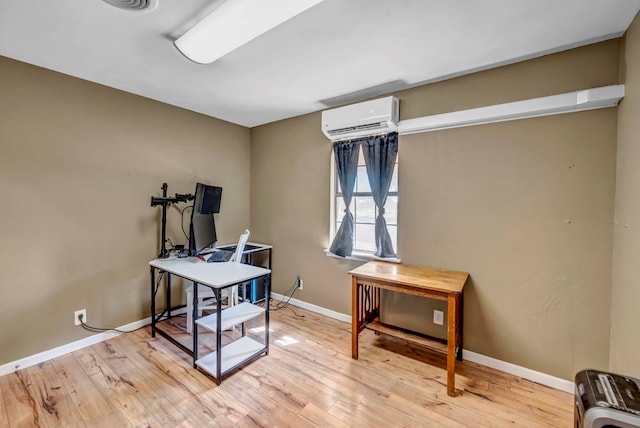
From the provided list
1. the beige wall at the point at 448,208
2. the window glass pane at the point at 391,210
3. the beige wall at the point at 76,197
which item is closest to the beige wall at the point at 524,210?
the beige wall at the point at 448,208

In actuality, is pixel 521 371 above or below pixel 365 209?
below

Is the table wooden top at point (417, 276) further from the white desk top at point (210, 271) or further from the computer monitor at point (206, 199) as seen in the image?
the computer monitor at point (206, 199)

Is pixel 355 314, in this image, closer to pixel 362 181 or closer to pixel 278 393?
pixel 278 393

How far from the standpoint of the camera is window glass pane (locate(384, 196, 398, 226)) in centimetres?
272

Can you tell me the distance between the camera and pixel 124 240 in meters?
2.71

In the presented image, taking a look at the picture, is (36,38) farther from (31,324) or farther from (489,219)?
(489,219)

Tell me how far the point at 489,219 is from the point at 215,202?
9.08 feet

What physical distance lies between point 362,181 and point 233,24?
187 centimetres

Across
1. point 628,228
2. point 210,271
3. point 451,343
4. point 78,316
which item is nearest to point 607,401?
point 451,343

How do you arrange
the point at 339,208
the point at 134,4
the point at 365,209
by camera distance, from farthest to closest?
1. the point at 339,208
2. the point at 365,209
3. the point at 134,4

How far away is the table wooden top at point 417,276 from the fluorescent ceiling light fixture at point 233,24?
1855 millimetres

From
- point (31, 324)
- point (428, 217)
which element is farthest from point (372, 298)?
point (31, 324)

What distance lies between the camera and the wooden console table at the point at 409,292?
1.89 m

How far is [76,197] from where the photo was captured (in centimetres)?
239
